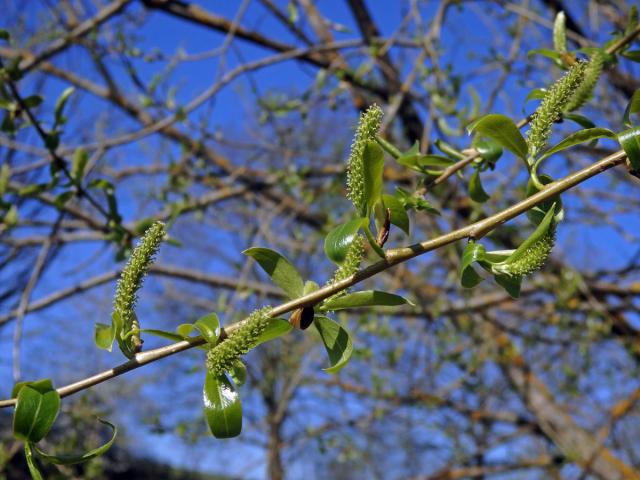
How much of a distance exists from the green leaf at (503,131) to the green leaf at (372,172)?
113 millimetres

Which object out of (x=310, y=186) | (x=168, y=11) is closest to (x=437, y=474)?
(x=310, y=186)

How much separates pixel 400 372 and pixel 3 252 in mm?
2666

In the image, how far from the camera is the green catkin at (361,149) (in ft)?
1.60

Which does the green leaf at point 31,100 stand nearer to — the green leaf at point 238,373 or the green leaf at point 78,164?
the green leaf at point 78,164

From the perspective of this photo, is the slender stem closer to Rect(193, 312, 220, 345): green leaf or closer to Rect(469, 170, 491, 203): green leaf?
Rect(193, 312, 220, 345): green leaf

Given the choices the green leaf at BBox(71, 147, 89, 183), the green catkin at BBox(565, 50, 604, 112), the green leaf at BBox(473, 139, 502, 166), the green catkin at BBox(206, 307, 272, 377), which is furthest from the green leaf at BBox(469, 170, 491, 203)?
the green leaf at BBox(71, 147, 89, 183)

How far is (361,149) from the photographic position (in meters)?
0.49

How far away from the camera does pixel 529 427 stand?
3570mm

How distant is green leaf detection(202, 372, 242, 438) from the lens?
51cm

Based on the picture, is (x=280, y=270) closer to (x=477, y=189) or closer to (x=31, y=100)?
(x=477, y=189)

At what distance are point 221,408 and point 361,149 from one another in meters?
0.23

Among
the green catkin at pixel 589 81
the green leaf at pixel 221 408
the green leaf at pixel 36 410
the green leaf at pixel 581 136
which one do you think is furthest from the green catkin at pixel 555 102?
the green leaf at pixel 36 410

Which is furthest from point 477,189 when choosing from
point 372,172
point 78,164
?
point 78,164

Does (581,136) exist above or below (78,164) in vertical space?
below
